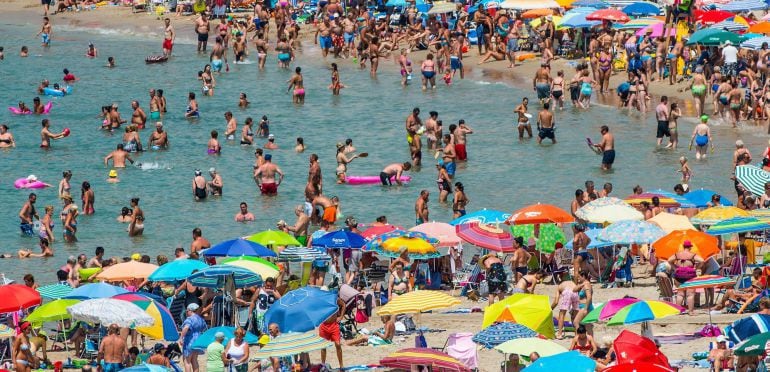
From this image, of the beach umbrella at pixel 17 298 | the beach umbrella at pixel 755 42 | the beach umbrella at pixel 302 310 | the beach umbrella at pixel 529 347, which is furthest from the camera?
the beach umbrella at pixel 755 42

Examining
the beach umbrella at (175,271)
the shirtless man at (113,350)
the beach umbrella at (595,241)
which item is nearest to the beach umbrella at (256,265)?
the beach umbrella at (175,271)

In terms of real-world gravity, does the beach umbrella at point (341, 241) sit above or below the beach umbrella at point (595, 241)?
below

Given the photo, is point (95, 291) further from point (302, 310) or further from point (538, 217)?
point (538, 217)

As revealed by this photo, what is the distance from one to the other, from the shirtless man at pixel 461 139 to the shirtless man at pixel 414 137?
787 millimetres

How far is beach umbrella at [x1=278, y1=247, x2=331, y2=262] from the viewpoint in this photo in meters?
20.1

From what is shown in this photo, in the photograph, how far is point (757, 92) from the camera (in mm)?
31031

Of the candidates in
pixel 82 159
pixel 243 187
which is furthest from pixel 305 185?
pixel 82 159

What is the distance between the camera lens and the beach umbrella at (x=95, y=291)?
1784cm

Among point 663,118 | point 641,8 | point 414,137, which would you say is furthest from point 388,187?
point 641,8

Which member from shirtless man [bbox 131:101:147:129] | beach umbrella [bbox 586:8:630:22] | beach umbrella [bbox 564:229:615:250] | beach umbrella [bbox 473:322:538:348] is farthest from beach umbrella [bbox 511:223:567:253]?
beach umbrella [bbox 586:8:630:22]

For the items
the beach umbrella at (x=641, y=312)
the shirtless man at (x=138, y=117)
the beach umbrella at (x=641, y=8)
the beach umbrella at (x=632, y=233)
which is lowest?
the shirtless man at (x=138, y=117)

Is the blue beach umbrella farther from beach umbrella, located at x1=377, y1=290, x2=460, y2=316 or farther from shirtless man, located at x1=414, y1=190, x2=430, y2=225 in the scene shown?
beach umbrella, located at x1=377, y1=290, x2=460, y2=316

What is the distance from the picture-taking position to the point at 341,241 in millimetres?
20703

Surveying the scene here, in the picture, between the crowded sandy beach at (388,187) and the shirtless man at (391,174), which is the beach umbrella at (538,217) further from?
the shirtless man at (391,174)
